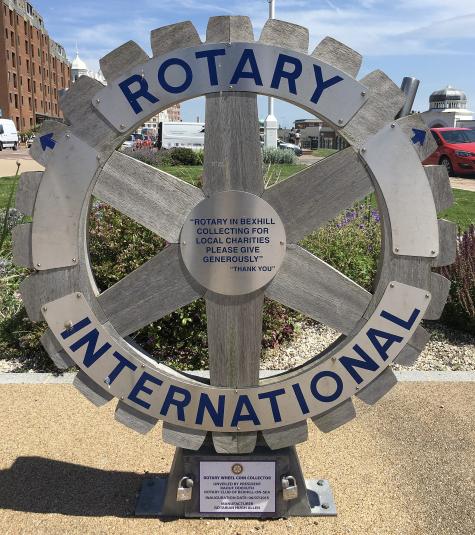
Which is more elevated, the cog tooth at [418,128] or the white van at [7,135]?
the cog tooth at [418,128]

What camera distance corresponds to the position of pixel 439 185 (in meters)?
2.51

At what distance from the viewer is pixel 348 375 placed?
2645 millimetres

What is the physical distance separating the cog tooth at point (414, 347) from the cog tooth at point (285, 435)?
1.68 ft

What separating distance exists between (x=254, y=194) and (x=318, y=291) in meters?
0.49

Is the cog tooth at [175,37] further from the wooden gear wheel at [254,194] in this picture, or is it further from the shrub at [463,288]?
the shrub at [463,288]

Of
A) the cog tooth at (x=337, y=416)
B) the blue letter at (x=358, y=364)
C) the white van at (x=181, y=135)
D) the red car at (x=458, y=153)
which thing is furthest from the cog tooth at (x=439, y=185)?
the white van at (x=181, y=135)

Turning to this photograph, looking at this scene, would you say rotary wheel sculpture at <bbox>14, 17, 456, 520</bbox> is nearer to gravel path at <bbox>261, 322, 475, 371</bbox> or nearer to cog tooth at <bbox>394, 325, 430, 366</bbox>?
cog tooth at <bbox>394, 325, 430, 366</bbox>

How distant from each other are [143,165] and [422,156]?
1128 mm

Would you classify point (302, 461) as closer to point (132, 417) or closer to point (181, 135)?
point (132, 417)

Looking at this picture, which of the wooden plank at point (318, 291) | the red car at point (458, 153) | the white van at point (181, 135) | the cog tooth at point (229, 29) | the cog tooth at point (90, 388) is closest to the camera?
the cog tooth at point (229, 29)

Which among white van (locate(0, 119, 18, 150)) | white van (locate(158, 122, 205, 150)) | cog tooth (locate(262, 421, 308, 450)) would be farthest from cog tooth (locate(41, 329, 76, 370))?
white van (locate(0, 119, 18, 150))

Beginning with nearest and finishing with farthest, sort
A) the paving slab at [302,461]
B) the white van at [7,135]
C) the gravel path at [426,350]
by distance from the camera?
the paving slab at [302,461]
the gravel path at [426,350]
the white van at [7,135]

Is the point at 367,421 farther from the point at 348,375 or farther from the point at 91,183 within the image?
the point at 91,183

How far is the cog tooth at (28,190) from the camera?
2.53 meters
